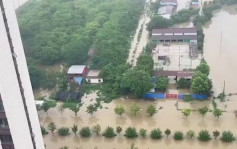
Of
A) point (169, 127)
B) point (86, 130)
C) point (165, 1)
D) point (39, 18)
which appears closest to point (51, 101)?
point (86, 130)

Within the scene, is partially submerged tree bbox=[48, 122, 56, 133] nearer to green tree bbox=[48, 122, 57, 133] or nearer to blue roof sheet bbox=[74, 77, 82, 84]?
green tree bbox=[48, 122, 57, 133]

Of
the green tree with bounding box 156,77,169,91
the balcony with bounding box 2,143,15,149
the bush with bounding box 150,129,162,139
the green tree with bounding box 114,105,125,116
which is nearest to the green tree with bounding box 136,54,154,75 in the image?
the green tree with bounding box 156,77,169,91

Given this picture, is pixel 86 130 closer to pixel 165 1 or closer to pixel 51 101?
pixel 51 101

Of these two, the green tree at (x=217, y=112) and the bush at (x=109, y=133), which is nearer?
the bush at (x=109, y=133)

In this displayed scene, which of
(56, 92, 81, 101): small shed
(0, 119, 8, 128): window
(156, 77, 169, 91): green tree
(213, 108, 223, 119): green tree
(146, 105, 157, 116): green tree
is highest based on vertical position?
(0, 119, 8, 128): window

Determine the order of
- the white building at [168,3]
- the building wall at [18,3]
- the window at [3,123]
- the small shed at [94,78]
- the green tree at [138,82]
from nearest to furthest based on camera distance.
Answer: the window at [3,123] → the green tree at [138,82] → the small shed at [94,78] → the white building at [168,3] → the building wall at [18,3]

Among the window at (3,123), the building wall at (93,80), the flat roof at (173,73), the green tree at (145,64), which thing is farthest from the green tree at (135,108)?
the window at (3,123)

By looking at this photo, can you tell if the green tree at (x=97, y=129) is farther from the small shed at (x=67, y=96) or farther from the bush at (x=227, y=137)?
the bush at (x=227, y=137)
